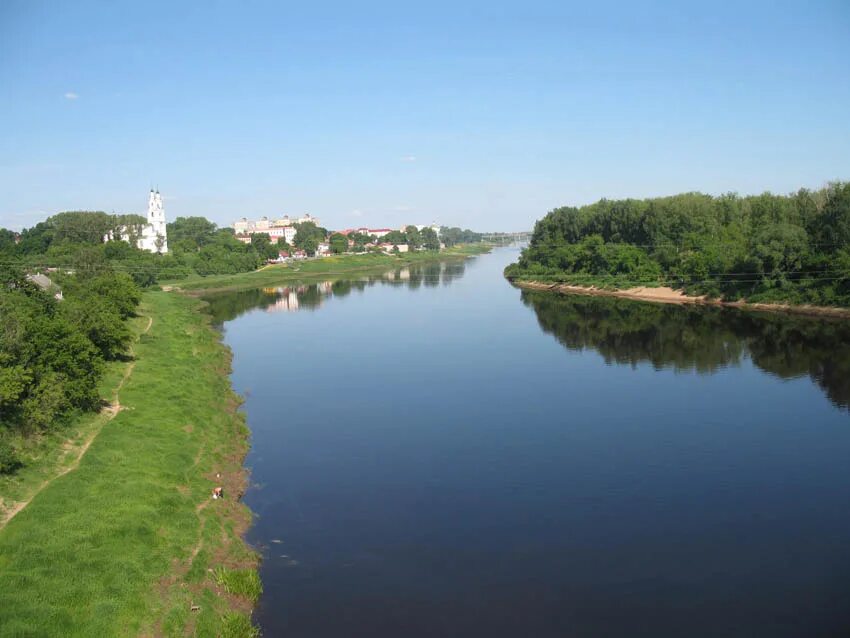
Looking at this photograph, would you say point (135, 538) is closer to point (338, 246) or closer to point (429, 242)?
point (338, 246)

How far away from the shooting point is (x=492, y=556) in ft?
42.1

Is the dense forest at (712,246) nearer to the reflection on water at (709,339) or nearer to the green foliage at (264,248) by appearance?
the reflection on water at (709,339)

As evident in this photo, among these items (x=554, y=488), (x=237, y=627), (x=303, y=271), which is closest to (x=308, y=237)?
(x=303, y=271)

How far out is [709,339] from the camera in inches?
1340

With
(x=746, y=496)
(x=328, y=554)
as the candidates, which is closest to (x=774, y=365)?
(x=746, y=496)

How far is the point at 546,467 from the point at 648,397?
8140 millimetres

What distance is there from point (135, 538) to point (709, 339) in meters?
29.6

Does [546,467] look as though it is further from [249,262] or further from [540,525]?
[249,262]

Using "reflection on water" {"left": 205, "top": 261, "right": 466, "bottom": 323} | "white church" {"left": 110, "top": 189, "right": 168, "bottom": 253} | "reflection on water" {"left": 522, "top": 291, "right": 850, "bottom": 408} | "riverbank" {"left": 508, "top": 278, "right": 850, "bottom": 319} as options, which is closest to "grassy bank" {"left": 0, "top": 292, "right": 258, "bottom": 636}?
"reflection on water" {"left": 522, "top": 291, "right": 850, "bottom": 408}

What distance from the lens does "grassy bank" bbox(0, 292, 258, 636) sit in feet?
31.2

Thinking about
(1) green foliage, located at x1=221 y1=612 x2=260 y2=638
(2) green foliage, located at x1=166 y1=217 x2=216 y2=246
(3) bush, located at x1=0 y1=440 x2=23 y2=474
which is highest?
(2) green foliage, located at x1=166 y1=217 x2=216 y2=246

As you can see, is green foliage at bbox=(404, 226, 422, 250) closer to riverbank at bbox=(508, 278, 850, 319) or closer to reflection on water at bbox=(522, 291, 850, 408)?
riverbank at bbox=(508, 278, 850, 319)

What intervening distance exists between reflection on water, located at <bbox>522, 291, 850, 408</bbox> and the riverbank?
1.42m

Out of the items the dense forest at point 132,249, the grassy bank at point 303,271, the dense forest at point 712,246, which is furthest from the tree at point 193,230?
the dense forest at point 712,246
